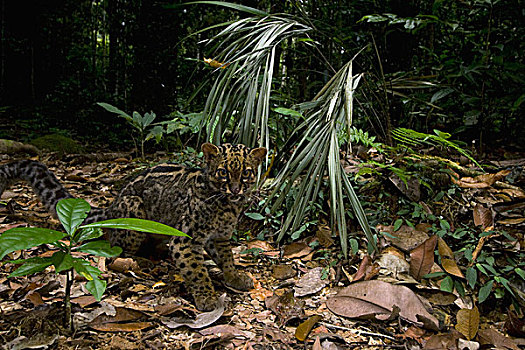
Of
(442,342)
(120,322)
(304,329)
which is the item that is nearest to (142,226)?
(120,322)

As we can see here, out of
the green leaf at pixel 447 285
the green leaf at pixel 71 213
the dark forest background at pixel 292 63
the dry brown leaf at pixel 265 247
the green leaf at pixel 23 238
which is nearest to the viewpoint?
the green leaf at pixel 23 238

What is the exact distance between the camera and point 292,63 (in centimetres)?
607

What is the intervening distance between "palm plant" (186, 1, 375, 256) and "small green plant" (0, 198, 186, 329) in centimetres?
132

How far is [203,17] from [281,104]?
12.3ft

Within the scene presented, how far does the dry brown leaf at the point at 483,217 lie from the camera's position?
355cm

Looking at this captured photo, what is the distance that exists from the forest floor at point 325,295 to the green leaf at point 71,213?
584 millimetres

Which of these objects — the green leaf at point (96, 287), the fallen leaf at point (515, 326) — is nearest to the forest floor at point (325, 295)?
the fallen leaf at point (515, 326)

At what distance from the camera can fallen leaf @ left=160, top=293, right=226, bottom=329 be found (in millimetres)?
2574

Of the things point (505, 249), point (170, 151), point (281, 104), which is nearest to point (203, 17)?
point (170, 151)

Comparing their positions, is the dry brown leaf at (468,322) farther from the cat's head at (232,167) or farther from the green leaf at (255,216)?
the green leaf at (255,216)

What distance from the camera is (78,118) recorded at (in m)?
7.98

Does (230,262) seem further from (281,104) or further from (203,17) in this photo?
(203,17)

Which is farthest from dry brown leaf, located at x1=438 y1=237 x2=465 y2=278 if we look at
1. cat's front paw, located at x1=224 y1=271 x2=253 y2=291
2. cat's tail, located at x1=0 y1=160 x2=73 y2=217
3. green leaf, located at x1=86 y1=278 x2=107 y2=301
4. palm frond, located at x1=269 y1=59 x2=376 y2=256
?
cat's tail, located at x1=0 y1=160 x2=73 y2=217

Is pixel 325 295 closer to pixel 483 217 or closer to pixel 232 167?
pixel 232 167
